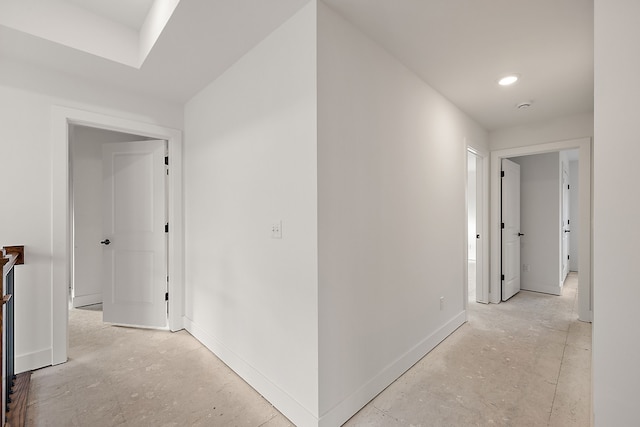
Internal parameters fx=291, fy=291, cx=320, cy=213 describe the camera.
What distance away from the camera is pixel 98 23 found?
2.20m

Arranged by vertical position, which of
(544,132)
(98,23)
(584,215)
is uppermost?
(98,23)

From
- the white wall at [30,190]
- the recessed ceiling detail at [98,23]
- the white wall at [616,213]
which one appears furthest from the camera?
the white wall at [30,190]

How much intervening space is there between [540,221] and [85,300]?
672 centimetres

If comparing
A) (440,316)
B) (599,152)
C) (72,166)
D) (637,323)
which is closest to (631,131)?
(599,152)

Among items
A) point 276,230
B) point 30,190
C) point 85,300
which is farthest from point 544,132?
point 85,300

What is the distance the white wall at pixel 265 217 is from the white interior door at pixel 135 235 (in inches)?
23.8

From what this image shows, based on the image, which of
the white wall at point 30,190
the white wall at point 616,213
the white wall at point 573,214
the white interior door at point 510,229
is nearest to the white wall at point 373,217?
the white wall at point 616,213

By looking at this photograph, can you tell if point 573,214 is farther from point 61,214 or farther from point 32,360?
point 32,360

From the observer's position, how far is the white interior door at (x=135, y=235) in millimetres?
3066

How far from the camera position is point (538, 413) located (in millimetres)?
1787

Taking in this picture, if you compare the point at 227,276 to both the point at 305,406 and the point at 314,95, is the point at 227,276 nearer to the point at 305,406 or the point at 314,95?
the point at 305,406

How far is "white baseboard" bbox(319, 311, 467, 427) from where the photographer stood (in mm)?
1661

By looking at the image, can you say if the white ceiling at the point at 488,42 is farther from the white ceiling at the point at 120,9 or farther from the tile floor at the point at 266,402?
the tile floor at the point at 266,402

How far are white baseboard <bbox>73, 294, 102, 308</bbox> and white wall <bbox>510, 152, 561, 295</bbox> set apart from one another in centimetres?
638
